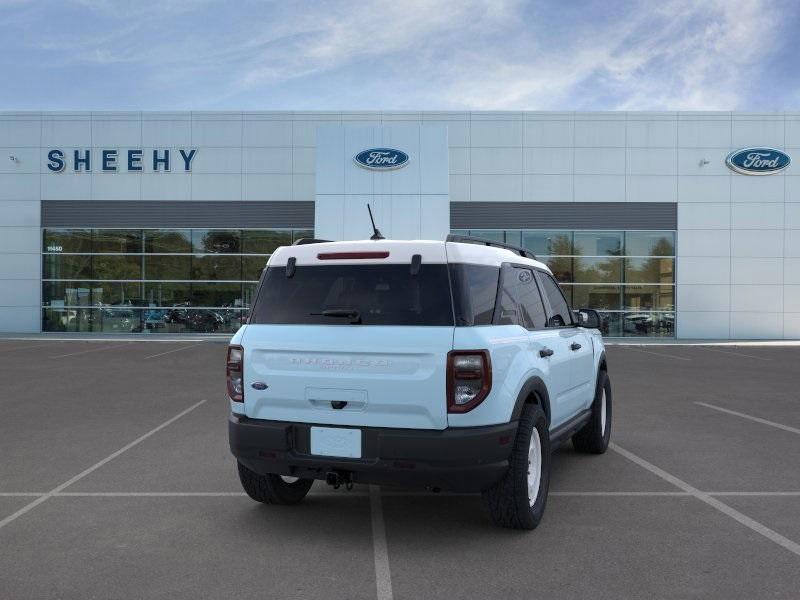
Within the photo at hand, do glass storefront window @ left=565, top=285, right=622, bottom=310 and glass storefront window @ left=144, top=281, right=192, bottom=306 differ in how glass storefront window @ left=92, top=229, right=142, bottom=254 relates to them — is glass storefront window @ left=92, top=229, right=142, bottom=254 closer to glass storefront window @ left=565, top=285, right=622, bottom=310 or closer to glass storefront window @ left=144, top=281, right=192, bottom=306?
glass storefront window @ left=144, top=281, right=192, bottom=306

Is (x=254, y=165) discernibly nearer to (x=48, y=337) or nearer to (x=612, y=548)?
(x=48, y=337)

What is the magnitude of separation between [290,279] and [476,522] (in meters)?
2.05

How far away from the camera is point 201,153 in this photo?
1069 inches

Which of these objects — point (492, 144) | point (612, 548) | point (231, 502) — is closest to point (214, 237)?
point (492, 144)

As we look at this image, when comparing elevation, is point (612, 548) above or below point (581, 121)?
below

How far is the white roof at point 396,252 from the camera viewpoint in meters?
4.11

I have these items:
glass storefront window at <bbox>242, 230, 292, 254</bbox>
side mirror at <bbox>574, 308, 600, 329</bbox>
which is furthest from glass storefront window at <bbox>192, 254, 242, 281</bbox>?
side mirror at <bbox>574, 308, 600, 329</bbox>

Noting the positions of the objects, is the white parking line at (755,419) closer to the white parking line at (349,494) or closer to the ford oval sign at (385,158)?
the white parking line at (349,494)

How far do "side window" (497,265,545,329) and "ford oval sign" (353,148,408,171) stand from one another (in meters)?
20.4

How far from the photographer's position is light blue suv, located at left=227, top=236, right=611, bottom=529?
384 cm

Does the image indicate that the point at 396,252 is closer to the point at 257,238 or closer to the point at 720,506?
the point at 720,506

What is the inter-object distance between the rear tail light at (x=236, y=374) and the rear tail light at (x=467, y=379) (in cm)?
136

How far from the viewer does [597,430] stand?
647cm

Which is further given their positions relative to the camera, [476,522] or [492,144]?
[492,144]
